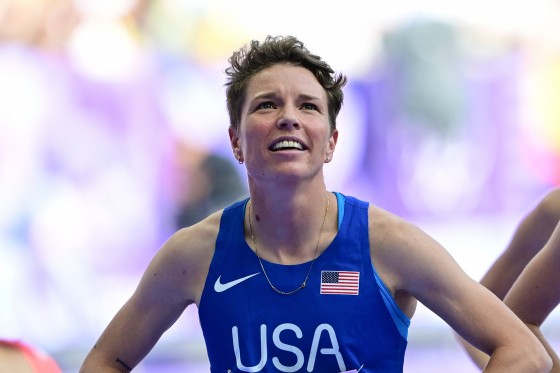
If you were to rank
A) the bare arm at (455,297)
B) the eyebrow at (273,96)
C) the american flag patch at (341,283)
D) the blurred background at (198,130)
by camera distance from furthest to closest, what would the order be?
the blurred background at (198,130) → the eyebrow at (273,96) → the american flag patch at (341,283) → the bare arm at (455,297)

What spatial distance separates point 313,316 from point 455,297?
33cm

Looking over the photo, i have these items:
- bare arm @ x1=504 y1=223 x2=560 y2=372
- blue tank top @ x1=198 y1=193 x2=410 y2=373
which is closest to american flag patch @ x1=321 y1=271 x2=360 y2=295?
blue tank top @ x1=198 y1=193 x2=410 y2=373

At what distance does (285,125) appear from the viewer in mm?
2309

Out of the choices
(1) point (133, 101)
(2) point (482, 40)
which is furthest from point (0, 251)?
(2) point (482, 40)

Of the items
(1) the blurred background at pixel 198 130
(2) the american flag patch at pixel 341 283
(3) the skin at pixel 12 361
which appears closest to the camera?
(3) the skin at pixel 12 361

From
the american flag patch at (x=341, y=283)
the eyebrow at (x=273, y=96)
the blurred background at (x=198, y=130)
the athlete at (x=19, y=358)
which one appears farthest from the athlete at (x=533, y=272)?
the blurred background at (x=198, y=130)

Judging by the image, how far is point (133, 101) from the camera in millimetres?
6215

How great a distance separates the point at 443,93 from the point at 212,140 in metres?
1.56

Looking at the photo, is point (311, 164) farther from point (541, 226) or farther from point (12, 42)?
point (12, 42)

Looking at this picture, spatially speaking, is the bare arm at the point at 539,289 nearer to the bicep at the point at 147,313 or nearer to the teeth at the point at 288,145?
the teeth at the point at 288,145

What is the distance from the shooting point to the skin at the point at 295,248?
2197 millimetres

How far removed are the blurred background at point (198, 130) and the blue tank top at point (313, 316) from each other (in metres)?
3.56

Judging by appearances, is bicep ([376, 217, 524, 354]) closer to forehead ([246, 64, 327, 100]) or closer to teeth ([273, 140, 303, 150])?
teeth ([273, 140, 303, 150])

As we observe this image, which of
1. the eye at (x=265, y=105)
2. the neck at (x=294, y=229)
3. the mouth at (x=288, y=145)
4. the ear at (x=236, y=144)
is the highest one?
the eye at (x=265, y=105)
